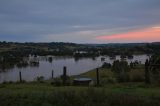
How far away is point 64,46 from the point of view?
637ft

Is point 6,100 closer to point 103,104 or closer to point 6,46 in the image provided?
point 103,104

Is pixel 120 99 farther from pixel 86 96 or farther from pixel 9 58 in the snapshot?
pixel 9 58

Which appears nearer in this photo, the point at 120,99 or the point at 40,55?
the point at 120,99

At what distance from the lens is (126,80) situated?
21562mm

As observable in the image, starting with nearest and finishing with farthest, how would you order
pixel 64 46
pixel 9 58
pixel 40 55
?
pixel 9 58 < pixel 40 55 < pixel 64 46

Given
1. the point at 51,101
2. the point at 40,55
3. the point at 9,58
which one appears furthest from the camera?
the point at 40,55

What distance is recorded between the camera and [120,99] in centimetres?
1061

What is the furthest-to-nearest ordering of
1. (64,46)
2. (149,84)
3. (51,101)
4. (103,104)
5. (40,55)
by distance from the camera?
(64,46), (40,55), (149,84), (51,101), (103,104)

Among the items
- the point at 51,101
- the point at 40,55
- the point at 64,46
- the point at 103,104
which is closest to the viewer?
the point at 103,104

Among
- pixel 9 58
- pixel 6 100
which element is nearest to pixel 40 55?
pixel 9 58

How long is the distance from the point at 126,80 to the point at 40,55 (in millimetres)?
132338

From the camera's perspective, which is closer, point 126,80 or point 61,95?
point 61,95

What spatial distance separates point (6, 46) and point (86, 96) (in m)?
155

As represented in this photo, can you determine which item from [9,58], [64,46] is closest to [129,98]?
[9,58]
